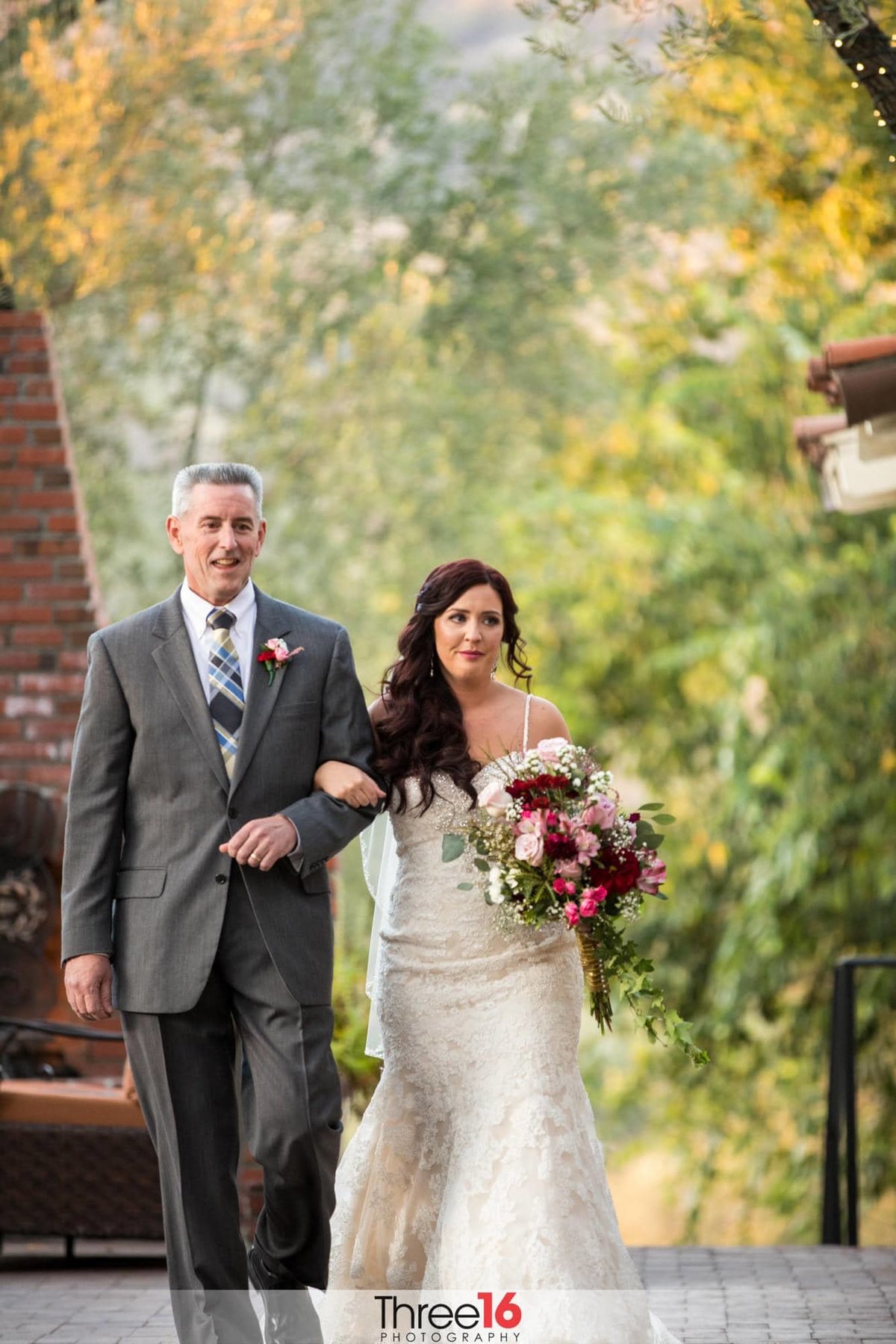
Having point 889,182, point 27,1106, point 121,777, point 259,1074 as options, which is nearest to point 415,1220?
point 259,1074

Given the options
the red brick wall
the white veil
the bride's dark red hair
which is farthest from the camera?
the red brick wall

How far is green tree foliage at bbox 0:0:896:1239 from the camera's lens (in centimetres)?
1122

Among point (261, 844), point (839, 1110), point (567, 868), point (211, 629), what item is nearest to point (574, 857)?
point (567, 868)

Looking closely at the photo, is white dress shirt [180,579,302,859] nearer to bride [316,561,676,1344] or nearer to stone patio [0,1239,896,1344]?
bride [316,561,676,1344]

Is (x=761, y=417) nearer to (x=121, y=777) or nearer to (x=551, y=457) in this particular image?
(x=551, y=457)

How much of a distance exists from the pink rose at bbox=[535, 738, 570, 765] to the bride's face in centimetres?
32

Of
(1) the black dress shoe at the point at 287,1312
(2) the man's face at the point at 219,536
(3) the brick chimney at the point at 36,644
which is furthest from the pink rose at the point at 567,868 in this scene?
(3) the brick chimney at the point at 36,644

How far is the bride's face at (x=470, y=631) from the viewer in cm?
471

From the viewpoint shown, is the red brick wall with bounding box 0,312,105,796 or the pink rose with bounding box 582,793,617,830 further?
the red brick wall with bounding box 0,312,105,796

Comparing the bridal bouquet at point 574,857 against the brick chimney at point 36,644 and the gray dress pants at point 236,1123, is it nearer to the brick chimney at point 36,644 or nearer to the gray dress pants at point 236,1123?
the gray dress pants at point 236,1123

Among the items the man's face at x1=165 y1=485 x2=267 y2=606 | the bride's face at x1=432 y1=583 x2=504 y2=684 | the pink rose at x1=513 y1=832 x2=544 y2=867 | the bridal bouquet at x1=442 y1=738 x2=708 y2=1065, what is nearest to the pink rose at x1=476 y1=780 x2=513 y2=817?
the bridal bouquet at x1=442 y1=738 x2=708 y2=1065

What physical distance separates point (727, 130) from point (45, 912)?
6660mm

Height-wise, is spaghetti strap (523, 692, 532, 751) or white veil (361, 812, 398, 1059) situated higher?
spaghetti strap (523, 692, 532, 751)

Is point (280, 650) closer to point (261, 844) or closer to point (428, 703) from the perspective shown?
point (261, 844)
